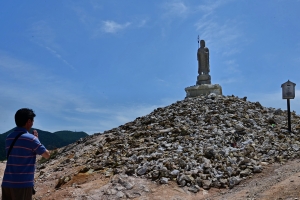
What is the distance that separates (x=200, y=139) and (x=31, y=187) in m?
6.96

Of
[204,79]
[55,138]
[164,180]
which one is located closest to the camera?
[164,180]

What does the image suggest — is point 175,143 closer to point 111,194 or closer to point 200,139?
point 200,139

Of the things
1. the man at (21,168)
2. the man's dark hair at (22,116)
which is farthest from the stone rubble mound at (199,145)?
the man's dark hair at (22,116)

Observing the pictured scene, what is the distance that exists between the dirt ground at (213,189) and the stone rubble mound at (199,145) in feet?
0.74

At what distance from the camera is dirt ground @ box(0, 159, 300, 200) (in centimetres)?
605

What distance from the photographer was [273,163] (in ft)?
27.3

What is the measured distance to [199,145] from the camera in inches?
376

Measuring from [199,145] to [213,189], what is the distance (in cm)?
251

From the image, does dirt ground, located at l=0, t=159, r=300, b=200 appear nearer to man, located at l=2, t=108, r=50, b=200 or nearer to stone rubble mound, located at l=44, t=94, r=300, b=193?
stone rubble mound, located at l=44, t=94, r=300, b=193

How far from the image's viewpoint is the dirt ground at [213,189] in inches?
238

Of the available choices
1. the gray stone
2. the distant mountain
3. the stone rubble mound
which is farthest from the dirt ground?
the distant mountain

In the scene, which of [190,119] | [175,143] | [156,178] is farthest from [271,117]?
[156,178]

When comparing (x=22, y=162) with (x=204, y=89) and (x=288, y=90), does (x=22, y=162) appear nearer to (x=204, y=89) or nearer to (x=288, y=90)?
(x=288, y=90)

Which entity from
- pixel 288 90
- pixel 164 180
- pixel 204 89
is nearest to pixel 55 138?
pixel 204 89
